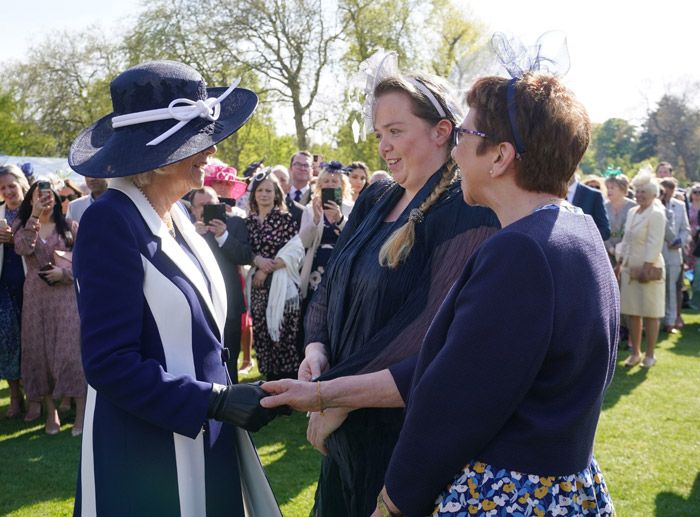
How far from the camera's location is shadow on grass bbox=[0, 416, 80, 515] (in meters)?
4.64

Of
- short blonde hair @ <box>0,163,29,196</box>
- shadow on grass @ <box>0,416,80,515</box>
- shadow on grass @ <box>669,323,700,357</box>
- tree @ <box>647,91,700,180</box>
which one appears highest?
tree @ <box>647,91,700,180</box>

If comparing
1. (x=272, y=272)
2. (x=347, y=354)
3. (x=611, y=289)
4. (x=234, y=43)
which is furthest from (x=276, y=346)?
(x=234, y=43)

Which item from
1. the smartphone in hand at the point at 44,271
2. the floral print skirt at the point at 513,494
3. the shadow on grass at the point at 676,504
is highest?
the smartphone in hand at the point at 44,271

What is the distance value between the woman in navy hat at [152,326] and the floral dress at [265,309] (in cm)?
440

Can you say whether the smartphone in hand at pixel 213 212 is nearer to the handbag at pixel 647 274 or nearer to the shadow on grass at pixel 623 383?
the shadow on grass at pixel 623 383

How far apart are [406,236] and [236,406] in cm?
73

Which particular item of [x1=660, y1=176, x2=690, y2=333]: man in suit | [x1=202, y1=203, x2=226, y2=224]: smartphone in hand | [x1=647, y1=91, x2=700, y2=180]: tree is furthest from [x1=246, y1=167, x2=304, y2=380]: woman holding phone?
[x1=647, y1=91, x2=700, y2=180]: tree

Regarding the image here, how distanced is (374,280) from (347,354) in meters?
0.28

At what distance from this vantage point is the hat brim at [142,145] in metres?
2.01

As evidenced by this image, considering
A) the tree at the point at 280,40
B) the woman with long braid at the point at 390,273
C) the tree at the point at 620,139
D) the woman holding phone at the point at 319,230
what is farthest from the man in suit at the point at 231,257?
the tree at the point at 620,139

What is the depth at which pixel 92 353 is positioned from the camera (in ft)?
6.16

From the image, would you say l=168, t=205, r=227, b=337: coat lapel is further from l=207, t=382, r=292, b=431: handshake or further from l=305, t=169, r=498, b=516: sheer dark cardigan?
l=305, t=169, r=498, b=516: sheer dark cardigan

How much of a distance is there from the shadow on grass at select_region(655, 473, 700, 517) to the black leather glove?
3370mm

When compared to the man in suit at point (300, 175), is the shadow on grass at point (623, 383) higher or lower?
lower
